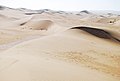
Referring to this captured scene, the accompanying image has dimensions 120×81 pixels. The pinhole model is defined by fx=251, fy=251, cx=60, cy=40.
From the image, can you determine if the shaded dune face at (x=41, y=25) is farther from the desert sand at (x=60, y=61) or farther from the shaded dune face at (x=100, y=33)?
the desert sand at (x=60, y=61)

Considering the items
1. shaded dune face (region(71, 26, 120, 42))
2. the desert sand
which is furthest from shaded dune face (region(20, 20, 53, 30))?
the desert sand

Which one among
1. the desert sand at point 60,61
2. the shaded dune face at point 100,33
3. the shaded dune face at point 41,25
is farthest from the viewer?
the shaded dune face at point 41,25

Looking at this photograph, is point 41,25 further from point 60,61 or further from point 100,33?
point 60,61

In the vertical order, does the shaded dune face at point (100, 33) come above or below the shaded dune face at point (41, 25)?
above

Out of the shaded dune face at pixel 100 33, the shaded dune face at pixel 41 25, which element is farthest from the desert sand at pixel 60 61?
the shaded dune face at pixel 41 25

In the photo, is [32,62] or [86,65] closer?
[32,62]

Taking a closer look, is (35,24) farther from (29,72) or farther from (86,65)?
(29,72)

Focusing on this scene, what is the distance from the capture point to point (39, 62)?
5.04 metres

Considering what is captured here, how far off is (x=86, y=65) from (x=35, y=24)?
10870 millimetres

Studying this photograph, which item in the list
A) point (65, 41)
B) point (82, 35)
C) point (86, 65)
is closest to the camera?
point (86, 65)

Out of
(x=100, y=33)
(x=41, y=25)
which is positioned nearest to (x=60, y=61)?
(x=100, y=33)

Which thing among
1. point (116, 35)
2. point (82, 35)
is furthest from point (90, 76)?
point (116, 35)

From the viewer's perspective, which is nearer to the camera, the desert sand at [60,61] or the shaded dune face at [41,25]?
the desert sand at [60,61]

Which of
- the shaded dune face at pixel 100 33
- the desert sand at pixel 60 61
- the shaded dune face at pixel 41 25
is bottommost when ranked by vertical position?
the shaded dune face at pixel 41 25
